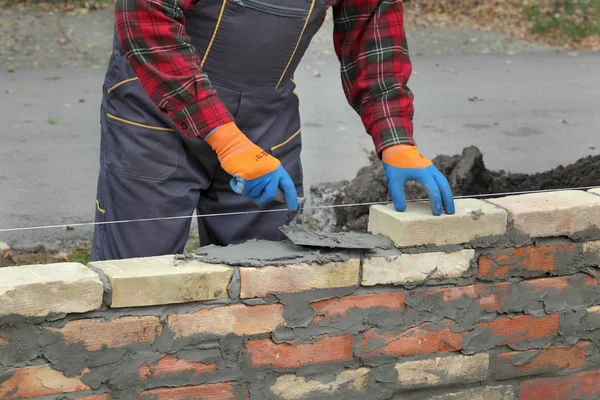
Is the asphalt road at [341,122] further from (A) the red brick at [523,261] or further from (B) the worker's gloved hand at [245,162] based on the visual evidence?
(A) the red brick at [523,261]

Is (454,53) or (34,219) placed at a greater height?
(454,53)

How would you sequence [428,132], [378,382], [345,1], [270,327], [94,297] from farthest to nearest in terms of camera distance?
[428,132]
[345,1]
[378,382]
[270,327]
[94,297]

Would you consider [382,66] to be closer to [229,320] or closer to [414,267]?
[414,267]

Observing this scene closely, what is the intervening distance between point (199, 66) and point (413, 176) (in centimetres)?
73

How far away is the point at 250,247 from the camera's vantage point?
2.50 meters

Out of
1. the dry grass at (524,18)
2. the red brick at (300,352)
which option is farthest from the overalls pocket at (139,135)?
the dry grass at (524,18)

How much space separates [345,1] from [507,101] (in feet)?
19.3

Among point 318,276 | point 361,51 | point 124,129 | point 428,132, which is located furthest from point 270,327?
point 428,132

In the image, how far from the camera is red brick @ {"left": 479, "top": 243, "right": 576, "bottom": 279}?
2697mm

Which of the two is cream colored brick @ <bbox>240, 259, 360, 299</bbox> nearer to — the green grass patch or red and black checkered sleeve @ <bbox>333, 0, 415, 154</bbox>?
red and black checkered sleeve @ <bbox>333, 0, 415, 154</bbox>

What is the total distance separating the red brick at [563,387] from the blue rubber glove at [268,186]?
3.26 ft

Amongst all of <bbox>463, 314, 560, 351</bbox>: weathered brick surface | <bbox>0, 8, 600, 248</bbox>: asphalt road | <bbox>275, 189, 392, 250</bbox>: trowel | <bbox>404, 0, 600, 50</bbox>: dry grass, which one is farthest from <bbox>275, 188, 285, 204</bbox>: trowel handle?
<bbox>404, 0, 600, 50</bbox>: dry grass

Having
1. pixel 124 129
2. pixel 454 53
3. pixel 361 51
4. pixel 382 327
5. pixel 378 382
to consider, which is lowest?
pixel 378 382

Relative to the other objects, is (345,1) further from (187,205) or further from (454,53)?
(454,53)
